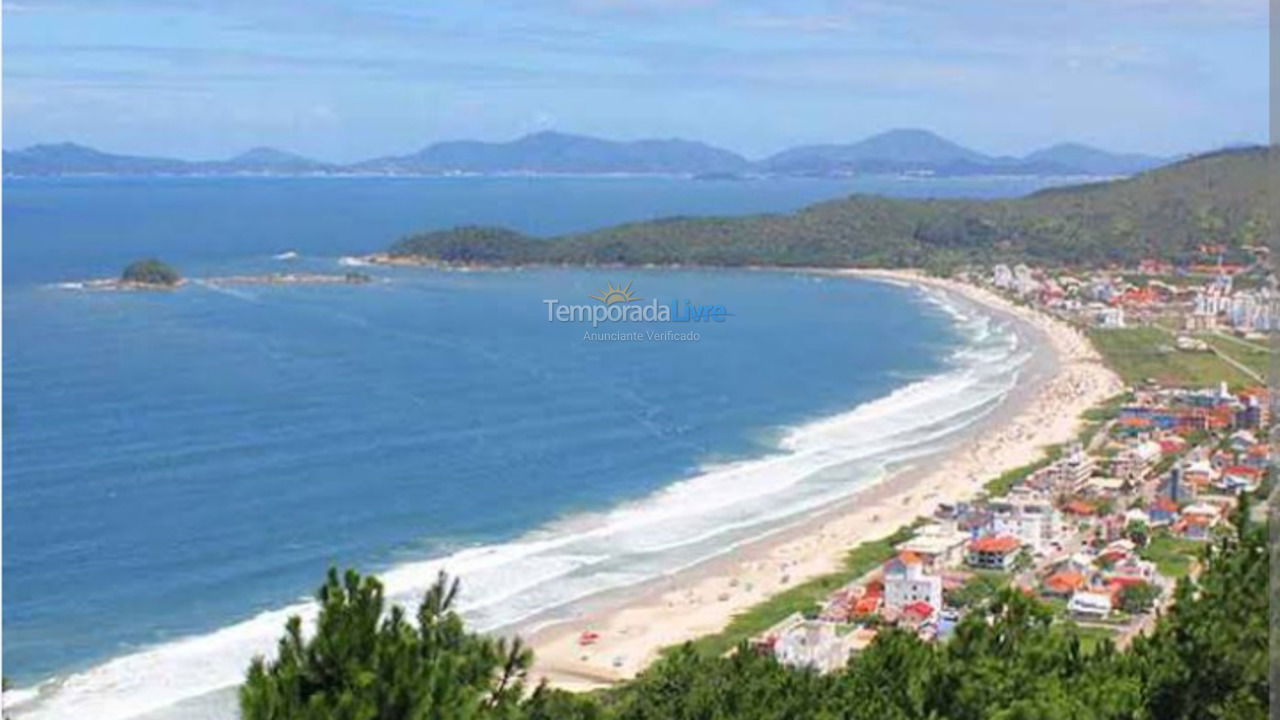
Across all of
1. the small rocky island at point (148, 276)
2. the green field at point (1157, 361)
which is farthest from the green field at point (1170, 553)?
the small rocky island at point (148, 276)

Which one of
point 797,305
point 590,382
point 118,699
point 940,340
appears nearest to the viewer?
point 118,699

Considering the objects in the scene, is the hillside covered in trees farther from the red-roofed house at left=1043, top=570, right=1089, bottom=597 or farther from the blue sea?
the red-roofed house at left=1043, top=570, right=1089, bottom=597

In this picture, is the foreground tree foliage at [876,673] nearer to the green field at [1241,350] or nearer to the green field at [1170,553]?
the green field at [1170,553]

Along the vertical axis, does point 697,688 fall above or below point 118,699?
above

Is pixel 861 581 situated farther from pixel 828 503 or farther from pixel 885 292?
pixel 885 292

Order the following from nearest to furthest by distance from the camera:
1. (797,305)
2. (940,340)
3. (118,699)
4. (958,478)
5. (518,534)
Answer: (118,699) < (518,534) < (958,478) < (940,340) < (797,305)

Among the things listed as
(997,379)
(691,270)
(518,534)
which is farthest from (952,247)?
(518,534)

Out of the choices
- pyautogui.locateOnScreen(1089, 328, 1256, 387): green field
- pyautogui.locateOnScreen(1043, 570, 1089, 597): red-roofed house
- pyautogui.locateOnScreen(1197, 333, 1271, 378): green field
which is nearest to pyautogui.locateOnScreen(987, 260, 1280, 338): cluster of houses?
pyautogui.locateOnScreen(1197, 333, 1271, 378): green field
